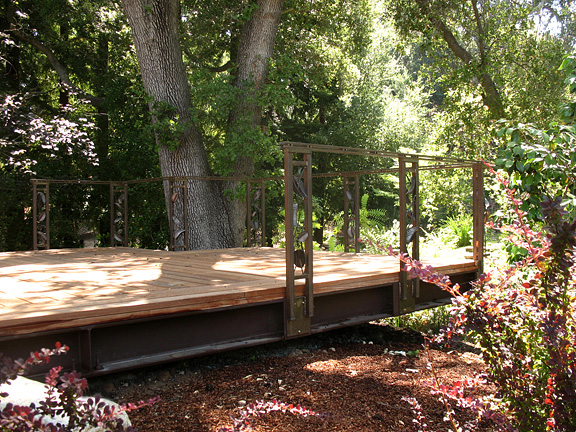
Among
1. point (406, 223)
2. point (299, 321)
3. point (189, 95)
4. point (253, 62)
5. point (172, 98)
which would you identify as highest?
point (253, 62)

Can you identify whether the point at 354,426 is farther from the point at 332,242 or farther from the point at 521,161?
the point at 332,242

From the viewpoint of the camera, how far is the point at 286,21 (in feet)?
36.3

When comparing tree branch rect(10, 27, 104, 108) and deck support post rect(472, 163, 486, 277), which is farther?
tree branch rect(10, 27, 104, 108)

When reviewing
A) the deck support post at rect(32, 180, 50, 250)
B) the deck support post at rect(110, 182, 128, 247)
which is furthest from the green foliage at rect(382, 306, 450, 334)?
the deck support post at rect(32, 180, 50, 250)

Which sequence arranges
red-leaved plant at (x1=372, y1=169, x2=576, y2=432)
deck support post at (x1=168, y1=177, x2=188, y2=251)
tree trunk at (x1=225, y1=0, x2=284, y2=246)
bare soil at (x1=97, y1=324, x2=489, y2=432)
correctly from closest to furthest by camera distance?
red-leaved plant at (x1=372, y1=169, x2=576, y2=432) → bare soil at (x1=97, y1=324, x2=489, y2=432) → deck support post at (x1=168, y1=177, x2=188, y2=251) → tree trunk at (x1=225, y1=0, x2=284, y2=246)

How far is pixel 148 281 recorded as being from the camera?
4219 mm

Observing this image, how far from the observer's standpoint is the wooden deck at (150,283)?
2996 millimetres

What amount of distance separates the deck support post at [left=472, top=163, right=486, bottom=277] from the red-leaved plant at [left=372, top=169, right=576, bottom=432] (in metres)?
3.11

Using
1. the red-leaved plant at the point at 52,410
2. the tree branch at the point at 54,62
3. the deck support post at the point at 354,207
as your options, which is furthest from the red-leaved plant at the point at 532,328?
the tree branch at the point at 54,62

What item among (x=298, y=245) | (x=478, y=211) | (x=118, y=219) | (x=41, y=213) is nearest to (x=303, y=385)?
(x=298, y=245)

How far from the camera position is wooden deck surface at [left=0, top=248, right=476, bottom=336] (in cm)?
303

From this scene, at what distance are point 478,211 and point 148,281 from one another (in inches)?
132

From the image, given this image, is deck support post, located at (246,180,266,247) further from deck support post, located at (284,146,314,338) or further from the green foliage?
deck support post, located at (284,146,314,338)

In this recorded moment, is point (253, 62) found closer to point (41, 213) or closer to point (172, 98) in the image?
point (172, 98)
